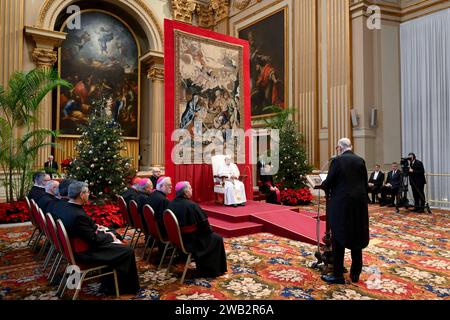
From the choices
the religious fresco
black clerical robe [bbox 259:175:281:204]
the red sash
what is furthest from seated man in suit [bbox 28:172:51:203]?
black clerical robe [bbox 259:175:281:204]

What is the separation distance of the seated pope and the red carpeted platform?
0.26m

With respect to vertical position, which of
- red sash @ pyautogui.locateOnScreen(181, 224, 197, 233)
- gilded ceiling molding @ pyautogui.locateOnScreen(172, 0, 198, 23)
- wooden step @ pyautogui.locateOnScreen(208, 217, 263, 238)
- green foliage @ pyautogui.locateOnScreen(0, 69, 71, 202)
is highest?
gilded ceiling molding @ pyautogui.locateOnScreen(172, 0, 198, 23)

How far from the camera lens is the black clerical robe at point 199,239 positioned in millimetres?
4023

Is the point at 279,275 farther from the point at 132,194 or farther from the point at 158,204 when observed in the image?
the point at 132,194

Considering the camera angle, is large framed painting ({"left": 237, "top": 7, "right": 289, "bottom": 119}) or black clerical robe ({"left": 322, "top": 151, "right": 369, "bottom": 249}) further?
large framed painting ({"left": 237, "top": 7, "right": 289, "bottom": 119})

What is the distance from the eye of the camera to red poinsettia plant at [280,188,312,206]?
1023 cm

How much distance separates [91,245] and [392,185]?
8530 mm

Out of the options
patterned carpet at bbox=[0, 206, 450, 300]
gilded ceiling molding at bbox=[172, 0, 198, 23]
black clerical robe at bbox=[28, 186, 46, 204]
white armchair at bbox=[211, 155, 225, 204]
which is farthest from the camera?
gilded ceiling molding at bbox=[172, 0, 198, 23]

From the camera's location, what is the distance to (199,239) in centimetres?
412

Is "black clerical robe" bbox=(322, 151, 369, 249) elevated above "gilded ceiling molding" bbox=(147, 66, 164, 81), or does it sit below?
below

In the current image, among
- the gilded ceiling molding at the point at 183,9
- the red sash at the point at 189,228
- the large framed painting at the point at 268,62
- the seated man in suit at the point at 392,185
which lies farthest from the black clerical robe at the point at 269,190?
the gilded ceiling molding at the point at 183,9

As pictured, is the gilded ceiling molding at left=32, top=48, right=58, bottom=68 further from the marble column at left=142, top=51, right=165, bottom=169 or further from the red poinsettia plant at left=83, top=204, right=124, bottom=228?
the red poinsettia plant at left=83, top=204, right=124, bottom=228
